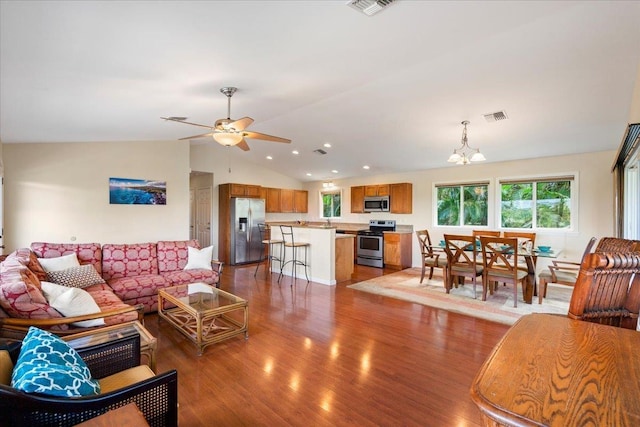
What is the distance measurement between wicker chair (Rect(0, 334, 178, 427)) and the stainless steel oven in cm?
589

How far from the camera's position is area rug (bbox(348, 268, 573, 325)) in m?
3.90

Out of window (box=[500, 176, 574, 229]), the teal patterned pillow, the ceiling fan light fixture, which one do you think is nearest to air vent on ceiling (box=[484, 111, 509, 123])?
window (box=[500, 176, 574, 229])

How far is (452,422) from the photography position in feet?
6.22

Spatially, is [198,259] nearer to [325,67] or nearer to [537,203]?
[325,67]

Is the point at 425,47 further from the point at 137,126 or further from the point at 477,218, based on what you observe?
the point at 477,218

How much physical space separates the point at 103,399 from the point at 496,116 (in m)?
4.83

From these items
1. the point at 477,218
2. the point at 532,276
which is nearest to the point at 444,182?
the point at 477,218

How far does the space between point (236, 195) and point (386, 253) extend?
3.99 meters

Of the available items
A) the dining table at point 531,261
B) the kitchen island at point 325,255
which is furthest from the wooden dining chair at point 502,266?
the kitchen island at point 325,255

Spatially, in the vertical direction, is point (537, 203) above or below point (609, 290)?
above

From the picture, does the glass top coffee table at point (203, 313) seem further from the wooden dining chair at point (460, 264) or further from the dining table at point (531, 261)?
the dining table at point (531, 261)

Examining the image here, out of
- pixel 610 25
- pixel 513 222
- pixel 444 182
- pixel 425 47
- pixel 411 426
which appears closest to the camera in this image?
pixel 411 426

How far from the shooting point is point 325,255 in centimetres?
549

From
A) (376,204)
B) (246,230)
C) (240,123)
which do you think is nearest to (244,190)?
(246,230)
